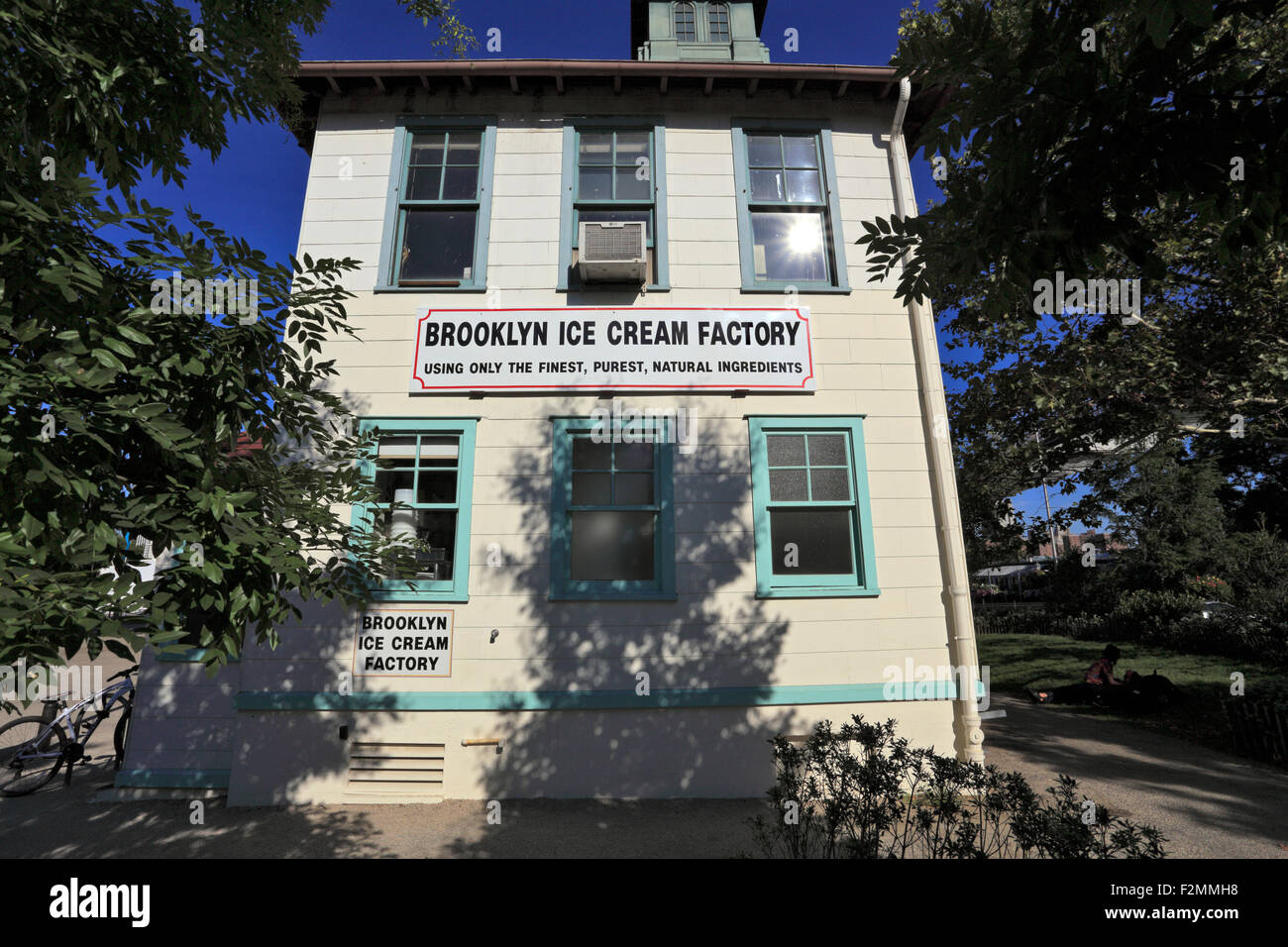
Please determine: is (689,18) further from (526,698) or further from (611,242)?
(526,698)

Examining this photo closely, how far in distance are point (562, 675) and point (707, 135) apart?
6.96 m

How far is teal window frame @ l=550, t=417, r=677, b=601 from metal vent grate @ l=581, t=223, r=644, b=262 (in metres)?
1.94

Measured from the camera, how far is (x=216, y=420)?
2906mm

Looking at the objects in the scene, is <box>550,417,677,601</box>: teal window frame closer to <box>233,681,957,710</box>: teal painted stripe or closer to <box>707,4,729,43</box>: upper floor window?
<box>233,681,957,710</box>: teal painted stripe

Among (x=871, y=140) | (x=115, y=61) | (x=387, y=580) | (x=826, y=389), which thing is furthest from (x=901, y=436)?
(x=115, y=61)

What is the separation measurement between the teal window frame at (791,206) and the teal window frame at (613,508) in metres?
2.28

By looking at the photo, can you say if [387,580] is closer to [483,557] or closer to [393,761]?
[483,557]

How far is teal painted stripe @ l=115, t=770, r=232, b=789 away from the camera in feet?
21.8

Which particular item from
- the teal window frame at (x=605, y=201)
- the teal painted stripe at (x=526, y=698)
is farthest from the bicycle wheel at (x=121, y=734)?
the teal window frame at (x=605, y=201)

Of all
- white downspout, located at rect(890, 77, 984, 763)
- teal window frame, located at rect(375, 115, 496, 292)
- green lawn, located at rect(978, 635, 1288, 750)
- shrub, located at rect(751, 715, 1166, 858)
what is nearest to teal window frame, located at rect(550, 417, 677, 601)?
teal window frame, located at rect(375, 115, 496, 292)

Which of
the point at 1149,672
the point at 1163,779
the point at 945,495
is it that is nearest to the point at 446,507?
the point at 945,495

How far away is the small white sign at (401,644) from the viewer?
648 centimetres

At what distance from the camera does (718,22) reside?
1056 cm

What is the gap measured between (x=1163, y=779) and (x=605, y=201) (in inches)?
366
